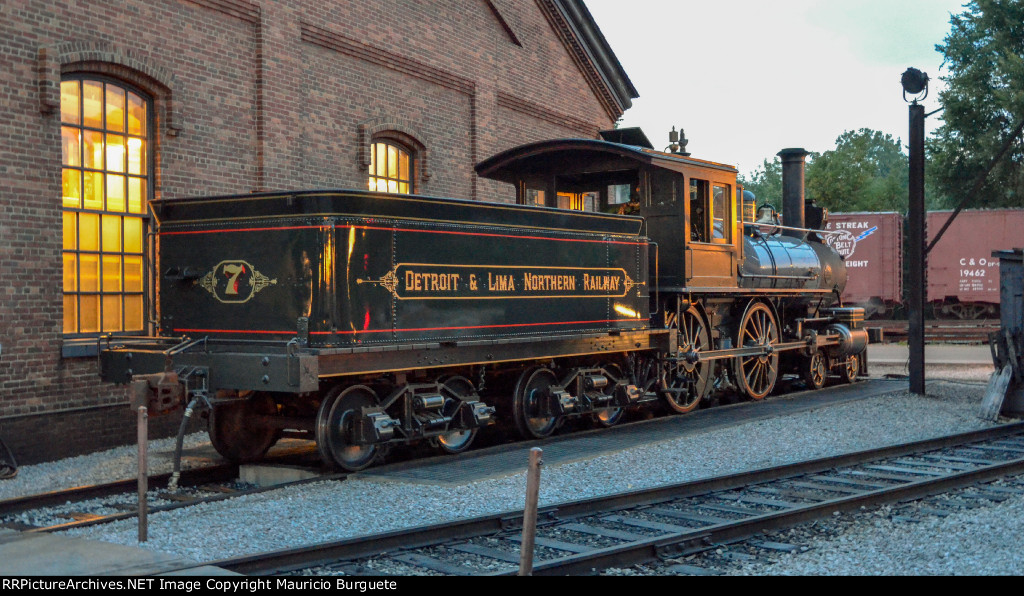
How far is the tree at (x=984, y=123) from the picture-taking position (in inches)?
1329

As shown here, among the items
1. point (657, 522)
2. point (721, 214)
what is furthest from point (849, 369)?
point (657, 522)

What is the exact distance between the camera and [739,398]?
1393 centimetres

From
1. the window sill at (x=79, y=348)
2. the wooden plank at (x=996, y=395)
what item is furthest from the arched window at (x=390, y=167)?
the wooden plank at (x=996, y=395)

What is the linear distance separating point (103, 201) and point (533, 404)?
480cm

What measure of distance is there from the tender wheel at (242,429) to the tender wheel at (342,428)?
817mm

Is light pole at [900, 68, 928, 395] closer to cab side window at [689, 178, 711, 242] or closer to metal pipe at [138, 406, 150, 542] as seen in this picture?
cab side window at [689, 178, 711, 242]

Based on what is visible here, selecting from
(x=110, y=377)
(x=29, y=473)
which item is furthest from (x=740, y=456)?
(x=29, y=473)

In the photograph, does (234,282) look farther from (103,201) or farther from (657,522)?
(657,522)

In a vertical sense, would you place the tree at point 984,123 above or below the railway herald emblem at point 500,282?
above

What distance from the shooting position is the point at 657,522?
639 centimetres

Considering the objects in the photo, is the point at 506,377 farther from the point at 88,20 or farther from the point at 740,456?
the point at 88,20

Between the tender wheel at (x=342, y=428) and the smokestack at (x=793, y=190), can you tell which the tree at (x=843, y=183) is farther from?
the tender wheel at (x=342, y=428)

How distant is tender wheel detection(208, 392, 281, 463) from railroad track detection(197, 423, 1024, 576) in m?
3.34

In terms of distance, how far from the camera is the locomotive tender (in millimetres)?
7730
